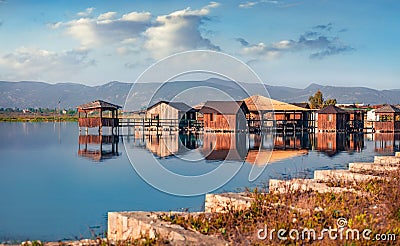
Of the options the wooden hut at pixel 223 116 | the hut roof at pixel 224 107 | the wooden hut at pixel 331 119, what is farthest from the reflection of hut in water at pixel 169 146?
the wooden hut at pixel 331 119

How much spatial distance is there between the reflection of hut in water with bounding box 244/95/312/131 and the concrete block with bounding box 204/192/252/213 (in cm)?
3711

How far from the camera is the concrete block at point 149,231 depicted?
6.15 meters

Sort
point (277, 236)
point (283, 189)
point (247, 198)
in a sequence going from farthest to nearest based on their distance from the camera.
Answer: point (283, 189)
point (247, 198)
point (277, 236)

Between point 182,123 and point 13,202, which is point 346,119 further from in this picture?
point 13,202

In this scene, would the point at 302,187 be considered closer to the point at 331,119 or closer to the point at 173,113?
the point at 331,119

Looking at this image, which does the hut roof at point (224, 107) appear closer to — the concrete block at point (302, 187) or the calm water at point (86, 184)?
the calm water at point (86, 184)

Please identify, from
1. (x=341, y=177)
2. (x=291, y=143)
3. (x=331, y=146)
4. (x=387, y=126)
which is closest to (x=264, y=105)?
(x=387, y=126)

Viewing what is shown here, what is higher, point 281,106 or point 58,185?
point 281,106

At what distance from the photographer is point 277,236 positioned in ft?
20.2

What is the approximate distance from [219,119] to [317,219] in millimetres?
38102

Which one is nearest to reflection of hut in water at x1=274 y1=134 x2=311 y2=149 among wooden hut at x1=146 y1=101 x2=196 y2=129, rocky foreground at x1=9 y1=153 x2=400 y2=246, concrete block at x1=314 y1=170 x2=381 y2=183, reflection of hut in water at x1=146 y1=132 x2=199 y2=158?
reflection of hut in water at x1=146 y1=132 x2=199 y2=158

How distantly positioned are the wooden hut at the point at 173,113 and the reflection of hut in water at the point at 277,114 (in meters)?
6.33

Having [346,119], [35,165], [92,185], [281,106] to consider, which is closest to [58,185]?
[92,185]

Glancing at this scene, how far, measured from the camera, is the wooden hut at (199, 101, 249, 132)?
1752 inches
